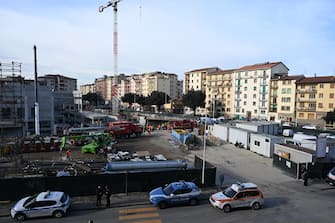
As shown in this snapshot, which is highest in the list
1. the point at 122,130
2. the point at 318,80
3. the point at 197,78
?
the point at 197,78

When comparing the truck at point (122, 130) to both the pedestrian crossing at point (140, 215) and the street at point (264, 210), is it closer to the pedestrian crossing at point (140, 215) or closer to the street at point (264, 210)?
the street at point (264, 210)

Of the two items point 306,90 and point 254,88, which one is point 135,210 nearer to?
point 306,90

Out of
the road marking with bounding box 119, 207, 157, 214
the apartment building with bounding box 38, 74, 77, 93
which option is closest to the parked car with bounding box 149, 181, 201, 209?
the road marking with bounding box 119, 207, 157, 214

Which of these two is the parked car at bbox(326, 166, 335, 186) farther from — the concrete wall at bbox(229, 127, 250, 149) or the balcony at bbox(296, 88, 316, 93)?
the balcony at bbox(296, 88, 316, 93)

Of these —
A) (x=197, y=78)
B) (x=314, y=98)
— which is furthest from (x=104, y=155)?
(x=197, y=78)

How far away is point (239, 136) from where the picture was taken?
1282 inches

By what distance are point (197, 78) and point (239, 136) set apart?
71979 mm

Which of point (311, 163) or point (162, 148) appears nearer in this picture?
point (311, 163)

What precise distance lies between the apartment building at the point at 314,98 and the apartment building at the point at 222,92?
2215cm

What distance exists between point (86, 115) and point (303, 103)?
54.1m

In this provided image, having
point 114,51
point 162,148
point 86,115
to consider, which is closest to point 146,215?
point 162,148

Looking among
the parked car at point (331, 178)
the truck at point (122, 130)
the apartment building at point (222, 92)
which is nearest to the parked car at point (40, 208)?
the parked car at point (331, 178)

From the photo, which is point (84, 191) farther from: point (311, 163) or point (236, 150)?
point (236, 150)

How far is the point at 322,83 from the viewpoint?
59.6 m
